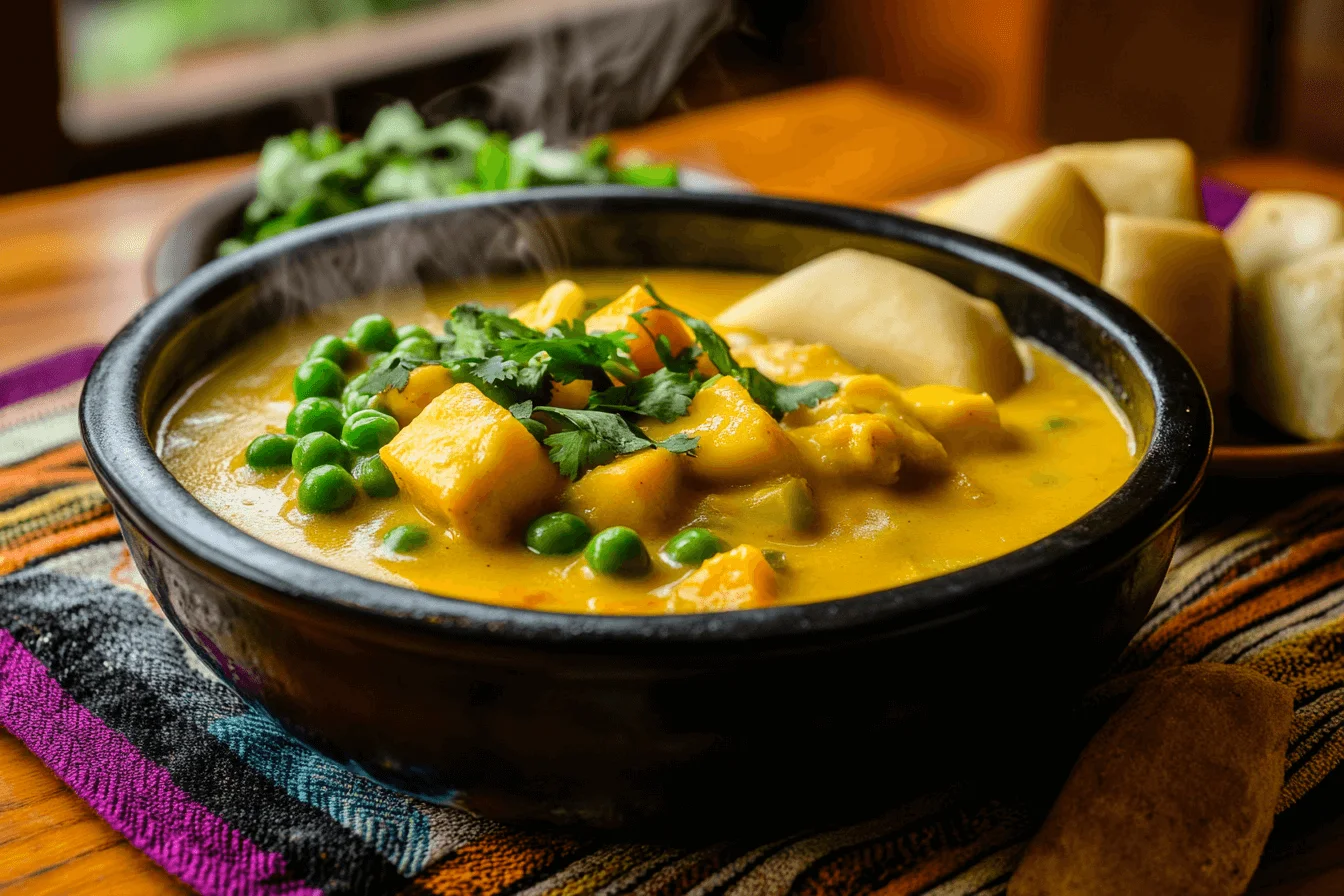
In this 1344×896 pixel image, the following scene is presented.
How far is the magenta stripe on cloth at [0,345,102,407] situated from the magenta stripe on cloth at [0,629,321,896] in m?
1.04

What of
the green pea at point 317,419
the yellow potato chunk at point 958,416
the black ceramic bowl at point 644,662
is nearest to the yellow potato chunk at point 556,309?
the green pea at point 317,419

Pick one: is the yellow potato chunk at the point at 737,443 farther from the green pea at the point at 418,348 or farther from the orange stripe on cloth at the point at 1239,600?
the orange stripe on cloth at the point at 1239,600

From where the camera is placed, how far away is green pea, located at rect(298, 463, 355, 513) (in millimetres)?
1920

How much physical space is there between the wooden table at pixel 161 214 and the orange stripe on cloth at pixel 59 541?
1.54 ft

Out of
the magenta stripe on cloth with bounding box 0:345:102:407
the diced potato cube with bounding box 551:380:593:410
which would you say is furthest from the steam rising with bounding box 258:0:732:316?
the diced potato cube with bounding box 551:380:593:410

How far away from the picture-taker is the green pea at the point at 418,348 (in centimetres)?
217

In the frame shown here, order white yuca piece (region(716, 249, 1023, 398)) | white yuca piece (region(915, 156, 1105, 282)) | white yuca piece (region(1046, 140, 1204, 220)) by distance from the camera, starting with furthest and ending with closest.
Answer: white yuca piece (region(1046, 140, 1204, 220)), white yuca piece (region(915, 156, 1105, 282)), white yuca piece (region(716, 249, 1023, 398))

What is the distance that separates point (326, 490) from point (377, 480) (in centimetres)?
7

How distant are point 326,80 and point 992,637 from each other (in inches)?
189

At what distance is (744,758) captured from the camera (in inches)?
59.1

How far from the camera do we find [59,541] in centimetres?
239

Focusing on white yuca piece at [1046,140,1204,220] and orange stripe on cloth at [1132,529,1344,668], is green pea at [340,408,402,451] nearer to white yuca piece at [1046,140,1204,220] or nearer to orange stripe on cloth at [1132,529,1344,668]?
orange stripe on cloth at [1132,529,1344,668]

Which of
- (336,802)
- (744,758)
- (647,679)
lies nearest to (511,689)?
(647,679)

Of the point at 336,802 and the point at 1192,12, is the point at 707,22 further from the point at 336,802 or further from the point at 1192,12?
the point at 1192,12
